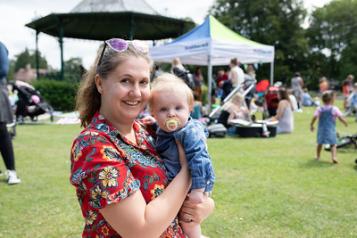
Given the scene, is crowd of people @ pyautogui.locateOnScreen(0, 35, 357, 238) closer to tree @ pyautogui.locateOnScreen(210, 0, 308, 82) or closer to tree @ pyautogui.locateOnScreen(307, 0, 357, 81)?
tree @ pyautogui.locateOnScreen(210, 0, 308, 82)

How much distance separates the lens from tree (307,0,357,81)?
55094mm

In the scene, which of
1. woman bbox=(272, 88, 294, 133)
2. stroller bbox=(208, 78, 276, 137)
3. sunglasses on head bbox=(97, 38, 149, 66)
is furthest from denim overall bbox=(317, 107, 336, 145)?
sunglasses on head bbox=(97, 38, 149, 66)

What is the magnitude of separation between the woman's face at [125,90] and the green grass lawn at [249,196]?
241 centimetres

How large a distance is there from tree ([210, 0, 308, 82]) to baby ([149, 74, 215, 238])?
4495 centimetres

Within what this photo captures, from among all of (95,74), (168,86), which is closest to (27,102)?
(168,86)

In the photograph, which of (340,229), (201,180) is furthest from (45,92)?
(201,180)

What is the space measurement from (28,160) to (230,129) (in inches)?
197

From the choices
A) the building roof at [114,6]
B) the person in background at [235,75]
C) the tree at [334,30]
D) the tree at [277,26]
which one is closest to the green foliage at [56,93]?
the building roof at [114,6]

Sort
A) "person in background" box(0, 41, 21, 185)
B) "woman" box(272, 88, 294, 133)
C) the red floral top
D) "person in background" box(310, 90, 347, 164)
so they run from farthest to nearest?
1. "woman" box(272, 88, 294, 133)
2. "person in background" box(310, 90, 347, 164)
3. "person in background" box(0, 41, 21, 185)
4. the red floral top

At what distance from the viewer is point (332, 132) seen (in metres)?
6.84

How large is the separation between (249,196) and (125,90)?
3485mm

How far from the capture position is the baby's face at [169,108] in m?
1.79

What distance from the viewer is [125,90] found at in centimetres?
151

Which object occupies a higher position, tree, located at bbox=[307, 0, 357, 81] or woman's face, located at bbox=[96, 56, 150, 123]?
tree, located at bbox=[307, 0, 357, 81]
